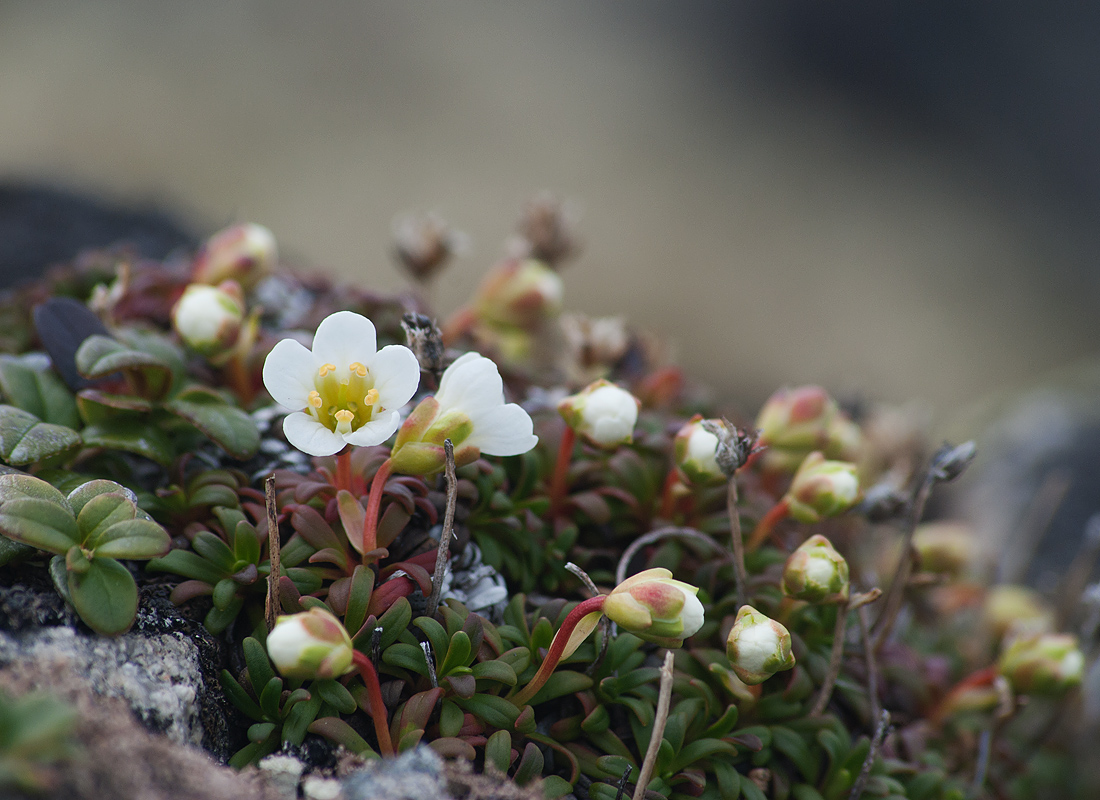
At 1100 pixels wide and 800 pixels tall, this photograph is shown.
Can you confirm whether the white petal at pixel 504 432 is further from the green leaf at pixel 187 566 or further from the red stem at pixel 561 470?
the green leaf at pixel 187 566

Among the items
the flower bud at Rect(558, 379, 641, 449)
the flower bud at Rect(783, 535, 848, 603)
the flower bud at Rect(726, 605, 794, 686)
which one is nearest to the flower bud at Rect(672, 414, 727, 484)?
the flower bud at Rect(558, 379, 641, 449)

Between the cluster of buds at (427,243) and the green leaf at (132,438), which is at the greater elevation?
the cluster of buds at (427,243)

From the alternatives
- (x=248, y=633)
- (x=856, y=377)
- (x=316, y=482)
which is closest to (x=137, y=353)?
(x=316, y=482)

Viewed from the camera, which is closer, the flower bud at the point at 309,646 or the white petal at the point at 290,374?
the flower bud at the point at 309,646

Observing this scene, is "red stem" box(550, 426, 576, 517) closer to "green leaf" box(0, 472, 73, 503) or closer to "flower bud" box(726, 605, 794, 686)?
"flower bud" box(726, 605, 794, 686)

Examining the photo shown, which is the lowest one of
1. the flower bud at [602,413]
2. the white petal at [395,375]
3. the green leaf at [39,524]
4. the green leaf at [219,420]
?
the green leaf at [39,524]

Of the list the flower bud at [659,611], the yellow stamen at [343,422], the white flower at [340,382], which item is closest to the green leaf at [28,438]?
the white flower at [340,382]
